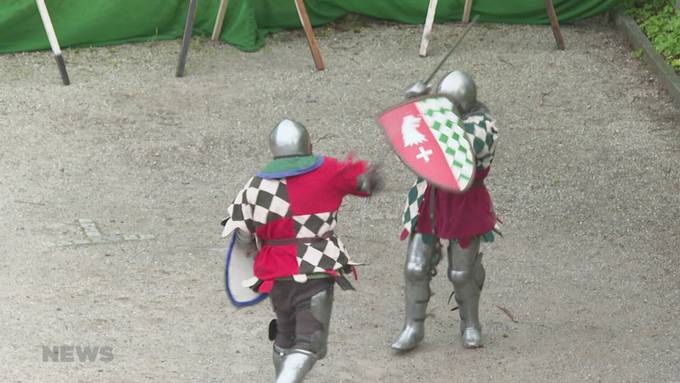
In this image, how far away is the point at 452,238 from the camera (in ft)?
17.9

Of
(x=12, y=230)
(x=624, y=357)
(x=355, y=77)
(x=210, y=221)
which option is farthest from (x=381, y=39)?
(x=624, y=357)

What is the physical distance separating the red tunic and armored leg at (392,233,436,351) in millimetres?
105

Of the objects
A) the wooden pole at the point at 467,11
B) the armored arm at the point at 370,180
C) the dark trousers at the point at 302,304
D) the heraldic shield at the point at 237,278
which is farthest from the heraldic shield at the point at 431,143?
the wooden pole at the point at 467,11

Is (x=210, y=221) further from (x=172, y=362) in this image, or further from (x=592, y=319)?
(x=592, y=319)

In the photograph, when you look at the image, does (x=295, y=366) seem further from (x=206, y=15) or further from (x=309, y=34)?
(x=206, y=15)

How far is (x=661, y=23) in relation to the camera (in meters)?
9.63

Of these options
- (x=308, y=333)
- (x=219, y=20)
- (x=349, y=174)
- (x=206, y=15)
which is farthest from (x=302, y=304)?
(x=206, y=15)

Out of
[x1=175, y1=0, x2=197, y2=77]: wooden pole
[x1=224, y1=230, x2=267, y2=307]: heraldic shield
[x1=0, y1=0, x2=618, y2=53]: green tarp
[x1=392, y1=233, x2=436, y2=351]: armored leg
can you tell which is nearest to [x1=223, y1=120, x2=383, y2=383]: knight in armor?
[x1=224, y1=230, x2=267, y2=307]: heraldic shield

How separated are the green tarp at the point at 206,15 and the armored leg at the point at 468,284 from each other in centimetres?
417

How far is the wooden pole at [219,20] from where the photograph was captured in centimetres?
921

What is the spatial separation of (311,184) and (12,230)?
2447 millimetres

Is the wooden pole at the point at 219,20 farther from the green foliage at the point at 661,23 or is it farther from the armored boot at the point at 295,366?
the armored boot at the point at 295,366

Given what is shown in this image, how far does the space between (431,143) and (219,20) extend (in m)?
4.59

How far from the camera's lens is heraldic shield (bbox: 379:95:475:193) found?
493cm
